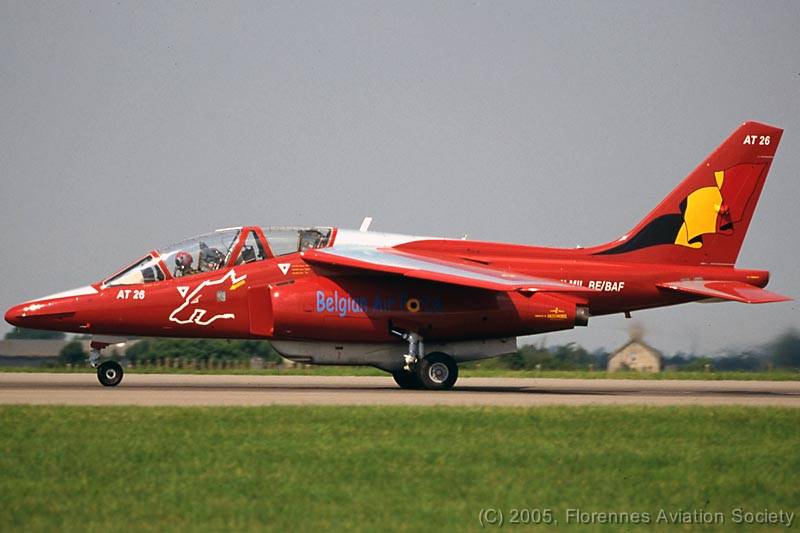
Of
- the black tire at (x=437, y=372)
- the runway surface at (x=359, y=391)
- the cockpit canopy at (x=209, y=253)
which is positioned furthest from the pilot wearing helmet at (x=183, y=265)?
the black tire at (x=437, y=372)

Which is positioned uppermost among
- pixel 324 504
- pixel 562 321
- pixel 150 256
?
pixel 150 256

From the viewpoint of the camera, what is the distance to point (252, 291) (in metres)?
21.6

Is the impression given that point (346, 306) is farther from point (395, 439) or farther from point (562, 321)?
→ point (395, 439)

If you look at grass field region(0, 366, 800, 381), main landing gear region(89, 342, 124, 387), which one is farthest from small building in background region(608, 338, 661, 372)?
main landing gear region(89, 342, 124, 387)

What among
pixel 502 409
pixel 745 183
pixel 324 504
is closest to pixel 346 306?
pixel 502 409

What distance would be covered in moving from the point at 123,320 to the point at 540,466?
38.5 ft

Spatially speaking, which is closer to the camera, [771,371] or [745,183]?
[745,183]

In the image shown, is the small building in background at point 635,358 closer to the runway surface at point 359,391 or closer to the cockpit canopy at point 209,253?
the runway surface at point 359,391

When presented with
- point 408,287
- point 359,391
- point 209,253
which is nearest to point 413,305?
point 408,287

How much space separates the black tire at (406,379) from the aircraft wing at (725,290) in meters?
5.30

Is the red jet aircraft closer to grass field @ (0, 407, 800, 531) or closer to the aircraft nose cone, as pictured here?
the aircraft nose cone

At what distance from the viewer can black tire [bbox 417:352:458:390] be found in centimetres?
2183

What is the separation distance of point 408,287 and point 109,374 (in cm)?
583

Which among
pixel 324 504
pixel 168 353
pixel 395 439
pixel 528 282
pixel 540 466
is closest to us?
pixel 324 504
